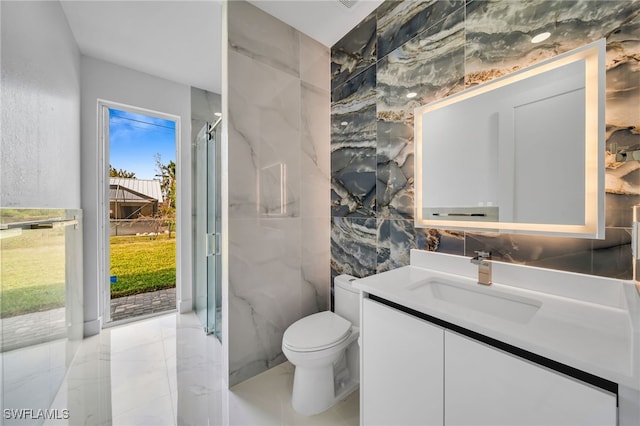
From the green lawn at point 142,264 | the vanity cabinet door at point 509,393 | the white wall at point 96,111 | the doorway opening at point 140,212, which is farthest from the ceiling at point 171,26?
the vanity cabinet door at point 509,393

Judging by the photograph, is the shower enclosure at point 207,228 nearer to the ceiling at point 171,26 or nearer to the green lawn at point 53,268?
the green lawn at point 53,268

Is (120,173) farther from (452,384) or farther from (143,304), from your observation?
(452,384)

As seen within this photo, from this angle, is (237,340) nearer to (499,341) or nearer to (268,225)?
(268,225)

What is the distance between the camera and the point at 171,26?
1978 mm

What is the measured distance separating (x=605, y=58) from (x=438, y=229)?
3.15 feet

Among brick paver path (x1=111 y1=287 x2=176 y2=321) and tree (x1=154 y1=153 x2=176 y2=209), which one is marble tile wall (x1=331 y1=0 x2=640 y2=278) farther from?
brick paver path (x1=111 y1=287 x2=176 y2=321)

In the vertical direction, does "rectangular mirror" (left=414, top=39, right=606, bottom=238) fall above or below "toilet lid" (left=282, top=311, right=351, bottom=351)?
above

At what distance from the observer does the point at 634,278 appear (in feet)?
2.95

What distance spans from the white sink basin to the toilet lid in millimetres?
620

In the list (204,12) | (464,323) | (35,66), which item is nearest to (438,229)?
(464,323)

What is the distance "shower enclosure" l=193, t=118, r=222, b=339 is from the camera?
221 cm

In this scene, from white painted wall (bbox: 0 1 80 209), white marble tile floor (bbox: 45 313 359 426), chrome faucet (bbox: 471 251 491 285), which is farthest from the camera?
white marble tile floor (bbox: 45 313 359 426)

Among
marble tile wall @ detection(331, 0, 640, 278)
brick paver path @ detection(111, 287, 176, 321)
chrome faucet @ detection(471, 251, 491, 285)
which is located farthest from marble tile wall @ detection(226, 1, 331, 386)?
brick paver path @ detection(111, 287, 176, 321)

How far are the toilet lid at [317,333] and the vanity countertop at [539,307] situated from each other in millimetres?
514
